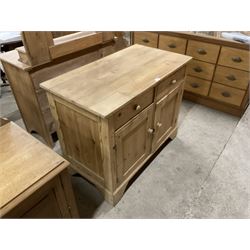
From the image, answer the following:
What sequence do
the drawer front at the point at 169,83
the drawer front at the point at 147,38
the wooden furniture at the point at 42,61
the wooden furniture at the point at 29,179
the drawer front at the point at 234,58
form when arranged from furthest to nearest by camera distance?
the drawer front at the point at 147,38, the drawer front at the point at 234,58, the wooden furniture at the point at 42,61, the drawer front at the point at 169,83, the wooden furniture at the point at 29,179

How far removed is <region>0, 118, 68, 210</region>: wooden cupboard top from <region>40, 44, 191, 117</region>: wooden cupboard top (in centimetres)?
30

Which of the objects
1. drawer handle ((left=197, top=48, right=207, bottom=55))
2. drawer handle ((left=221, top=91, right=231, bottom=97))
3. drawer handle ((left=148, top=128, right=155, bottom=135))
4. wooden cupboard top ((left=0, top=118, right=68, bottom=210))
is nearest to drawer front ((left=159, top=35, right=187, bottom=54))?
drawer handle ((left=197, top=48, right=207, bottom=55))

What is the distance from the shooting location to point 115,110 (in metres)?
1.05

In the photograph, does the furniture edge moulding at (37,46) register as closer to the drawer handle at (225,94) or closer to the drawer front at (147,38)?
the drawer front at (147,38)

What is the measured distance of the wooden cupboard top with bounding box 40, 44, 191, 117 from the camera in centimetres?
110

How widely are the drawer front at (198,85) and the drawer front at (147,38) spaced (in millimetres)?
565

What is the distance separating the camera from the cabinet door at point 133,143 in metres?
1.24

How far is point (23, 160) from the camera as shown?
2.76ft

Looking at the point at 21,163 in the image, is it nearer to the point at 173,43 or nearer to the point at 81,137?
the point at 81,137

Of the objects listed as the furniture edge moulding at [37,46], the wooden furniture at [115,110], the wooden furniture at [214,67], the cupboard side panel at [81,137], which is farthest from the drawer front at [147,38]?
the cupboard side panel at [81,137]

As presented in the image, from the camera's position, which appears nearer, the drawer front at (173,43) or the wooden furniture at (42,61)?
the wooden furniture at (42,61)

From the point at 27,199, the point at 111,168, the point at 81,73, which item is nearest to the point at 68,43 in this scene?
the point at 81,73

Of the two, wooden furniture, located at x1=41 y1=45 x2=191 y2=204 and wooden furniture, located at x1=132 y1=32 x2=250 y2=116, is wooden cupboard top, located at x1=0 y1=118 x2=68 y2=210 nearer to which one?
wooden furniture, located at x1=41 y1=45 x2=191 y2=204

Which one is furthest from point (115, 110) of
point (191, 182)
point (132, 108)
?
point (191, 182)
